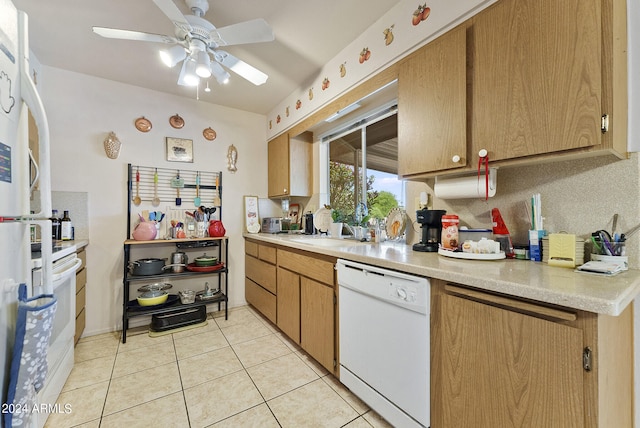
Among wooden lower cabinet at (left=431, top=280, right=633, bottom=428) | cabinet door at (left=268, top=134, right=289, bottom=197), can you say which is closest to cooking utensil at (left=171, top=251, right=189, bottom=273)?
cabinet door at (left=268, top=134, right=289, bottom=197)

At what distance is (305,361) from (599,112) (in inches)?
83.4

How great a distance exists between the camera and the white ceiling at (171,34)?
5.42 ft

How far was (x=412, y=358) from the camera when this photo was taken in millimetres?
1179

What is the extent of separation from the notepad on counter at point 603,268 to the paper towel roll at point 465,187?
466mm

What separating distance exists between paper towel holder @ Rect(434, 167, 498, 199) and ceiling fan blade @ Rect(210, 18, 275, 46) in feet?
4.39

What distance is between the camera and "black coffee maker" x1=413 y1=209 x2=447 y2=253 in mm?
1522

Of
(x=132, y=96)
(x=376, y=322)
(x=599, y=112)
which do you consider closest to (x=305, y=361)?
(x=376, y=322)

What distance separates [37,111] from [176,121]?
2005 millimetres

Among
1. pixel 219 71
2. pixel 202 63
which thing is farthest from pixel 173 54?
pixel 219 71

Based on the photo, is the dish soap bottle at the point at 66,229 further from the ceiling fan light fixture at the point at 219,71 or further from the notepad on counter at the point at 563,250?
the notepad on counter at the point at 563,250

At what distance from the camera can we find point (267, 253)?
2594 millimetres

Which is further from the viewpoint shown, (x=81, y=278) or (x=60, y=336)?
(x=81, y=278)

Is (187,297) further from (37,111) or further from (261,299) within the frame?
(37,111)

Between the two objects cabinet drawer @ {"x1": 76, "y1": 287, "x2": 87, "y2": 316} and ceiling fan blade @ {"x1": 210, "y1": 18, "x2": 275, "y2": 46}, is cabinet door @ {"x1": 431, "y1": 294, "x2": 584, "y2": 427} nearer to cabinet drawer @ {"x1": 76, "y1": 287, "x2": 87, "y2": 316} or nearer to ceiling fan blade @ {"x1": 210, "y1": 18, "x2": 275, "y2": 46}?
ceiling fan blade @ {"x1": 210, "y1": 18, "x2": 275, "y2": 46}
